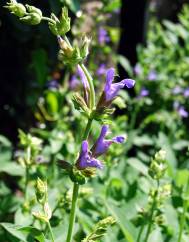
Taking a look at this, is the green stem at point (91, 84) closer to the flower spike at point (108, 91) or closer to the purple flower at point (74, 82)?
the flower spike at point (108, 91)

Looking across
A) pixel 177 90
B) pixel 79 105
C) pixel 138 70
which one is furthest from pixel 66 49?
pixel 177 90

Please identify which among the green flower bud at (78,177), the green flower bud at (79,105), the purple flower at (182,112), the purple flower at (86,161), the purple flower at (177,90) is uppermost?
the green flower bud at (79,105)

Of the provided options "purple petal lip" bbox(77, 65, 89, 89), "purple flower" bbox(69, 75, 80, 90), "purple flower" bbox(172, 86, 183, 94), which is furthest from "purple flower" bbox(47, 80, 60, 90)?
"purple petal lip" bbox(77, 65, 89, 89)

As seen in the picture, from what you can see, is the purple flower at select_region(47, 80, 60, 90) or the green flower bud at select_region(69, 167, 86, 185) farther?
the purple flower at select_region(47, 80, 60, 90)

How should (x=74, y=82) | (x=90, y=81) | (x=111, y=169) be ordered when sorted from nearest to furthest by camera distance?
1. (x=90, y=81)
2. (x=111, y=169)
3. (x=74, y=82)

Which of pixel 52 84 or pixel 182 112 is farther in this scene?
pixel 182 112

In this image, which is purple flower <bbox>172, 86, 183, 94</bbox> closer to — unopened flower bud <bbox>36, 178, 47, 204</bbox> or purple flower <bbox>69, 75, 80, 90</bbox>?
purple flower <bbox>69, 75, 80, 90</bbox>

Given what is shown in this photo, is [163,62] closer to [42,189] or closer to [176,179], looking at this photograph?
[176,179]

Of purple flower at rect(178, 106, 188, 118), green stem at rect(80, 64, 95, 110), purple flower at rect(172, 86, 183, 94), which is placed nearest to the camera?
green stem at rect(80, 64, 95, 110)

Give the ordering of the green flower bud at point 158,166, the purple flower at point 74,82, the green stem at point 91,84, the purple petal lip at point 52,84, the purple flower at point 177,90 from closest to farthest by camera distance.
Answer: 1. the green stem at point 91,84
2. the green flower bud at point 158,166
3. the purple flower at point 74,82
4. the purple petal lip at point 52,84
5. the purple flower at point 177,90

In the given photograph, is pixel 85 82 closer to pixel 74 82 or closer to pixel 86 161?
pixel 86 161

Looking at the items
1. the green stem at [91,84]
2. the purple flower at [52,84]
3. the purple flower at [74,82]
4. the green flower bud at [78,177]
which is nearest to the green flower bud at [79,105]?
the green stem at [91,84]
